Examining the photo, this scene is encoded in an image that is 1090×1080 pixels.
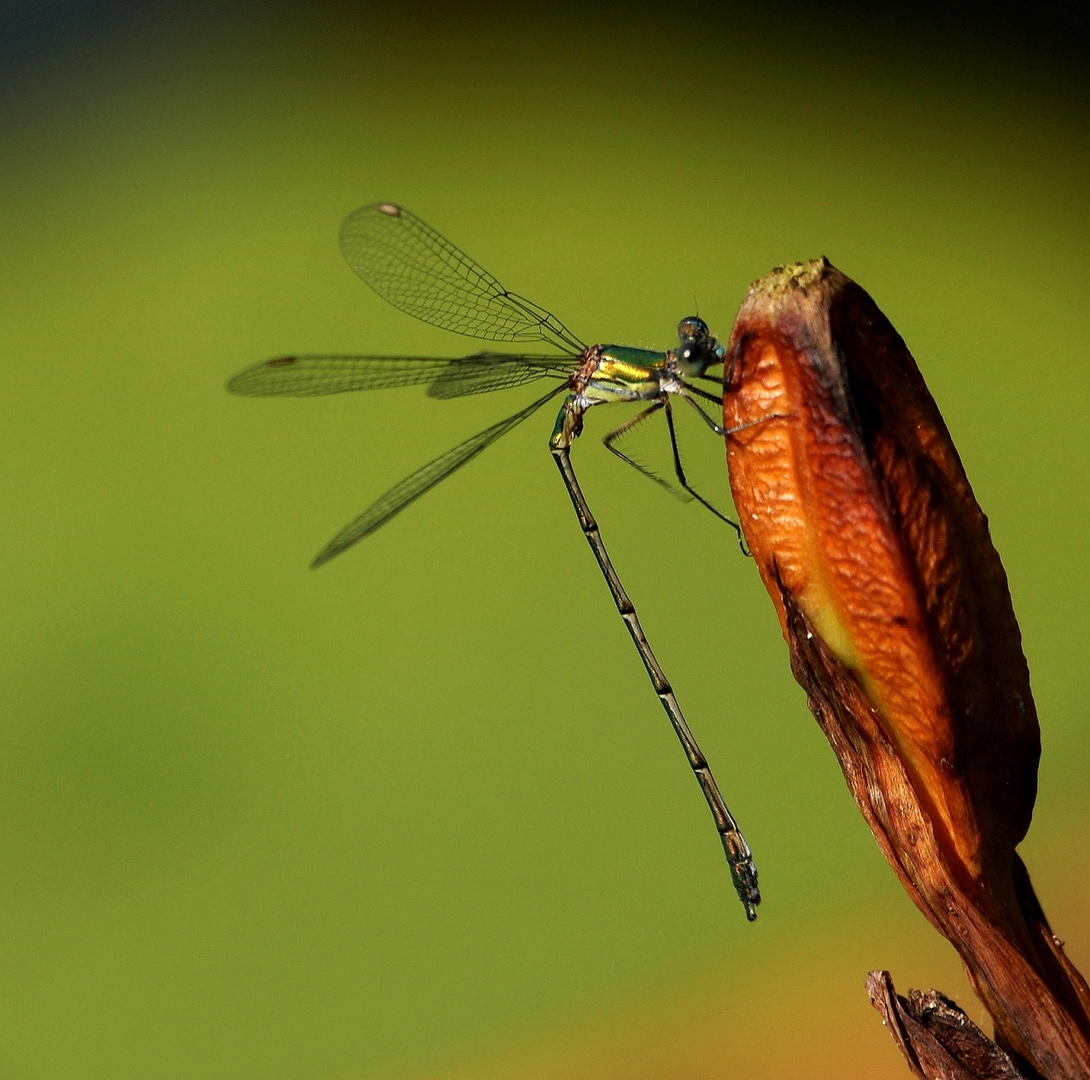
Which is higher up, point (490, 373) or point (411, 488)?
point (490, 373)

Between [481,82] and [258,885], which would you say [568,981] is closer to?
[258,885]

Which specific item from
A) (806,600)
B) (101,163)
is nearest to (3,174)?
(101,163)

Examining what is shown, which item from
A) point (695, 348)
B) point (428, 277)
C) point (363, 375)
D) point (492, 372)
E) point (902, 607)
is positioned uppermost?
point (428, 277)

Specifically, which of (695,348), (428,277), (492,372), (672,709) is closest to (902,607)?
(695,348)

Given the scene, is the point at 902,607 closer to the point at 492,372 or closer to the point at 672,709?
the point at 672,709

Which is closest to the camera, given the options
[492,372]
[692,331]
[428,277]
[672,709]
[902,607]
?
[902,607]

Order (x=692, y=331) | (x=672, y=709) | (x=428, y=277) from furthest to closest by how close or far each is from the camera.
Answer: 1. (x=428, y=277)
2. (x=672, y=709)
3. (x=692, y=331)

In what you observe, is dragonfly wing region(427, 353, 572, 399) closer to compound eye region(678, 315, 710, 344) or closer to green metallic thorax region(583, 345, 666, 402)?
green metallic thorax region(583, 345, 666, 402)
